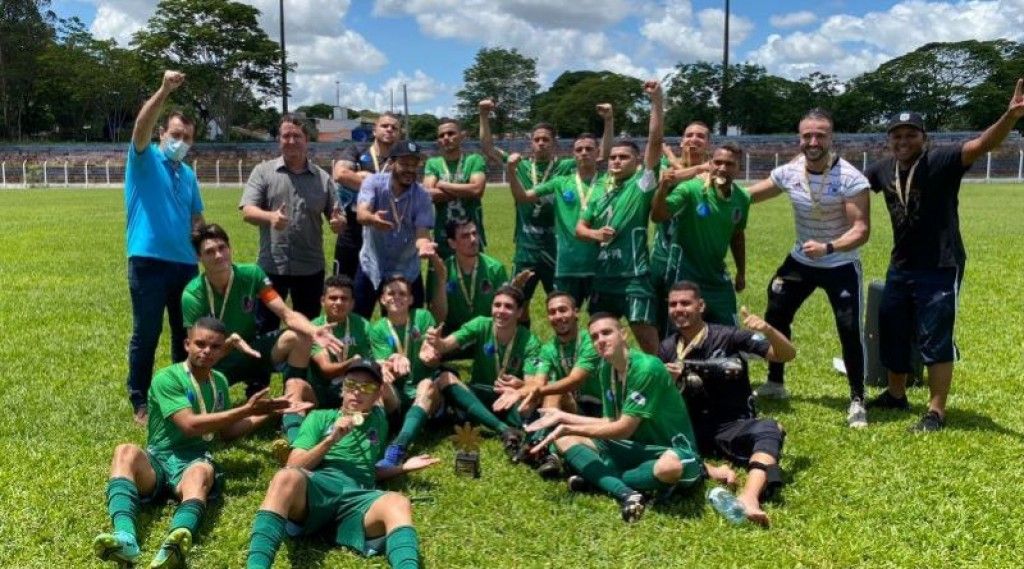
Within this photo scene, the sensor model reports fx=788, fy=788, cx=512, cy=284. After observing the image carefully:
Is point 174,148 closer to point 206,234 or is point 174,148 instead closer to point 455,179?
point 206,234

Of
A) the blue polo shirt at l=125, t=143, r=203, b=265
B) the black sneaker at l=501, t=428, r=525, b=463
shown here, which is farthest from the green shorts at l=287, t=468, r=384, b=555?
the blue polo shirt at l=125, t=143, r=203, b=265

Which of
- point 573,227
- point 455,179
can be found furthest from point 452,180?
point 573,227

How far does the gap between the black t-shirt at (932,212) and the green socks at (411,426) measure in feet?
13.3

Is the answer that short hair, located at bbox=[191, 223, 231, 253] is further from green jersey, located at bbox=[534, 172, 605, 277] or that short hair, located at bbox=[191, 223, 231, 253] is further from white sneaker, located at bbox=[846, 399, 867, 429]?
white sneaker, located at bbox=[846, 399, 867, 429]

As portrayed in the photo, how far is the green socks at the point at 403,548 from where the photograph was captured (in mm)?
3939

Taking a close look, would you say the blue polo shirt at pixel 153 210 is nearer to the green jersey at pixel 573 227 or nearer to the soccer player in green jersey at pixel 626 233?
the green jersey at pixel 573 227

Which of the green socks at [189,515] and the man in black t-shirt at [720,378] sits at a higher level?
the man in black t-shirt at [720,378]

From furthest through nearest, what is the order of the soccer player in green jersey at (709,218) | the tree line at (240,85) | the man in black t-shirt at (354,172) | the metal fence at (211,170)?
1. the tree line at (240,85)
2. the metal fence at (211,170)
3. the man in black t-shirt at (354,172)
4. the soccer player in green jersey at (709,218)

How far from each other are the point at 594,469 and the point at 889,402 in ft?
10.7

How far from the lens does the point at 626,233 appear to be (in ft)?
22.1

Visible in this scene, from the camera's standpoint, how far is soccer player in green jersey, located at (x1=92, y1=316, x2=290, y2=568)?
171 inches

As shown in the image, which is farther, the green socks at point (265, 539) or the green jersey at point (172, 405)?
the green jersey at point (172, 405)

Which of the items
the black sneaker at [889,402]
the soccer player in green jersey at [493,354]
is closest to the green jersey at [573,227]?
the soccer player in green jersey at [493,354]

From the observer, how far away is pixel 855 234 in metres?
6.25
